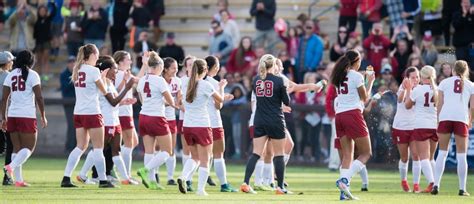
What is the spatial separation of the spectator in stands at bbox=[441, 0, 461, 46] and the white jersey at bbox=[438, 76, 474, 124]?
899cm

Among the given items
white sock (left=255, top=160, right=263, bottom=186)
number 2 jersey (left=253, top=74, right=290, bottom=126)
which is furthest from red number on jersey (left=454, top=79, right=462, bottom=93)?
white sock (left=255, top=160, right=263, bottom=186)

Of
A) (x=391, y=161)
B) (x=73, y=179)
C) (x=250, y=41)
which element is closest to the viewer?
(x=73, y=179)

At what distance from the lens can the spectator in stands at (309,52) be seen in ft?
97.0

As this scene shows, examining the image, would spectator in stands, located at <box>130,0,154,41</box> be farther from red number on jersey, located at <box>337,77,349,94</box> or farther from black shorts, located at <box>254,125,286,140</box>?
red number on jersey, located at <box>337,77,349,94</box>

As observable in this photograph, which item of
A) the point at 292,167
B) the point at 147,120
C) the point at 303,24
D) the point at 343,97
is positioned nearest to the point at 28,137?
the point at 147,120

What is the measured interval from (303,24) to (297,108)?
262 cm

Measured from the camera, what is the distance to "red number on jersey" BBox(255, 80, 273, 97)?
62.0ft

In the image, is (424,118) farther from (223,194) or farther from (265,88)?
(223,194)

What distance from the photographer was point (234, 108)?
94.6 ft

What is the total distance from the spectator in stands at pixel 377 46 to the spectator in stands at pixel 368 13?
3.72 feet

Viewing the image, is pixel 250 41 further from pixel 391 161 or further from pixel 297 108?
pixel 391 161

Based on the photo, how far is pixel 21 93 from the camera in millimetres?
19766

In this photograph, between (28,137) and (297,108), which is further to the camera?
(297,108)

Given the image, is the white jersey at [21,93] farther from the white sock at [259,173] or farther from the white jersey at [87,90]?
the white sock at [259,173]
